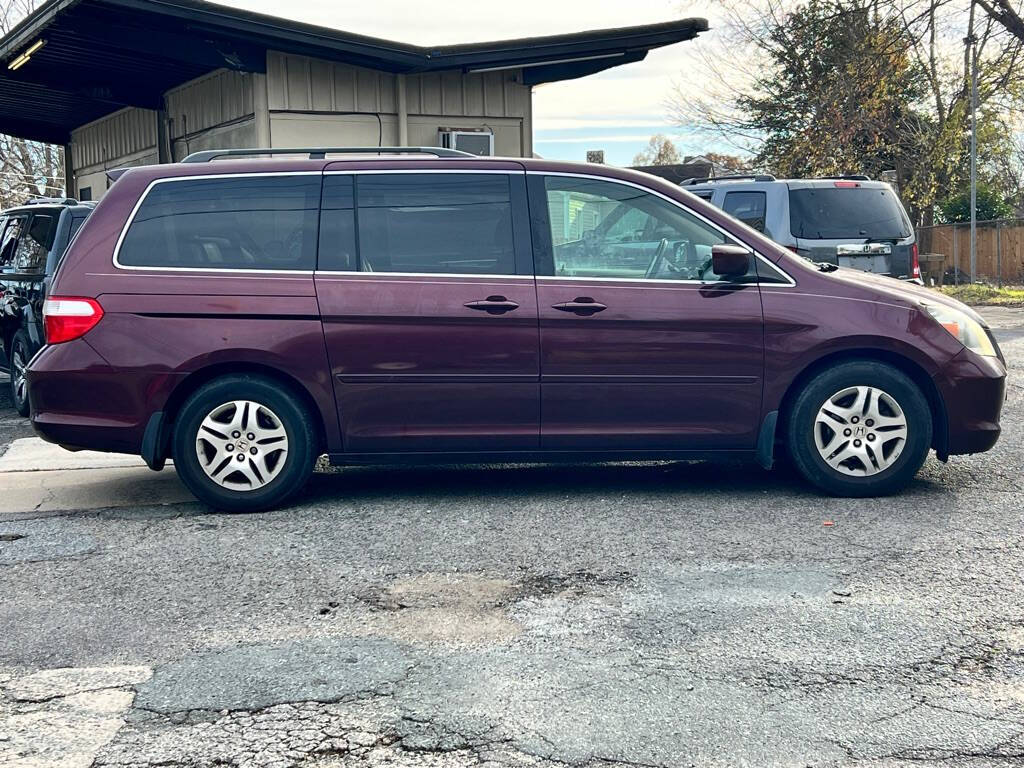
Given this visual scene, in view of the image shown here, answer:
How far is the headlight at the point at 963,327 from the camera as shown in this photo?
6098mm

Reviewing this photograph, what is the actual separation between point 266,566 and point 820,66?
3065 centimetres

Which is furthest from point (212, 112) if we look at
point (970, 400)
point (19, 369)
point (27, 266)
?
point (970, 400)

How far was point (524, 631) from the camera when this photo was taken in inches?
162

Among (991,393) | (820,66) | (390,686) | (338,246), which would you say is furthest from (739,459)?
(820,66)

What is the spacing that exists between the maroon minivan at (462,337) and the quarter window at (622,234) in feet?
0.04

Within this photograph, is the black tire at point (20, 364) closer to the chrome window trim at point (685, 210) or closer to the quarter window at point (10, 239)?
the quarter window at point (10, 239)

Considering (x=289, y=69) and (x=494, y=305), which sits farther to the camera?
(x=289, y=69)

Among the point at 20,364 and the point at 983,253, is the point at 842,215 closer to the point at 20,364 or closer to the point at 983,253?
the point at 20,364

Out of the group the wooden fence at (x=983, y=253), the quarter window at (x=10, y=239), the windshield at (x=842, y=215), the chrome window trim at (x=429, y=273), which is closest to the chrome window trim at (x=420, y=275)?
the chrome window trim at (x=429, y=273)

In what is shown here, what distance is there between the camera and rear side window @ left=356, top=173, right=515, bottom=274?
6004 mm

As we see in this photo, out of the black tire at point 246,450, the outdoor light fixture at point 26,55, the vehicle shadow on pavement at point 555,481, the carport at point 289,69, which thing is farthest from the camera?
the outdoor light fixture at point 26,55

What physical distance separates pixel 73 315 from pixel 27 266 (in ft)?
13.5

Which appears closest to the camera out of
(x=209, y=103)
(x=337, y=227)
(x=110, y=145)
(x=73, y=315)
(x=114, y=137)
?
(x=73, y=315)

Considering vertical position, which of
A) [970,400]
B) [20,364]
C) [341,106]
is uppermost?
[341,106]
